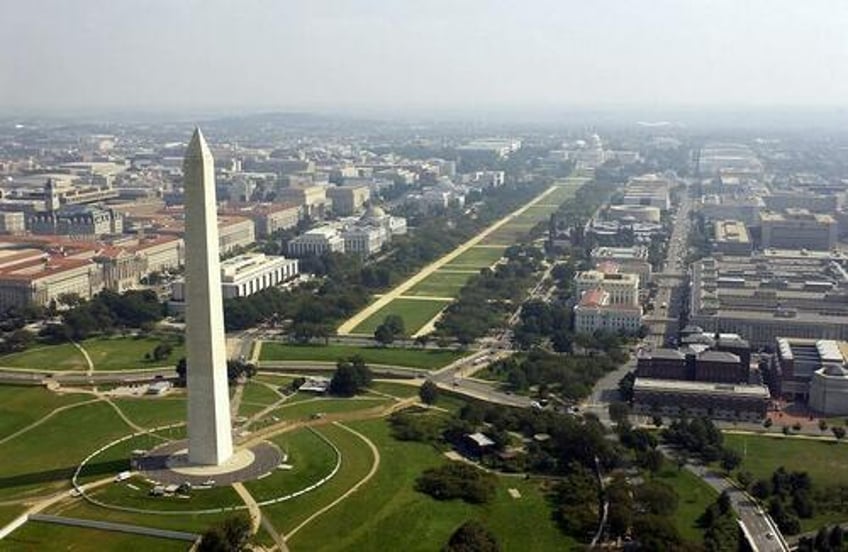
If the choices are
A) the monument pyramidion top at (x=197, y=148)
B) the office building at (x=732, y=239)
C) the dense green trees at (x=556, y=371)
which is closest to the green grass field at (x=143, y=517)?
the monument pyramidion top at (x=197, y=148)

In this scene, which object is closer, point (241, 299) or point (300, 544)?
point (300, 544)

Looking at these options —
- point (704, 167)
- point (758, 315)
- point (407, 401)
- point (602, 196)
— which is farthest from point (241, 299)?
point (704, 167)

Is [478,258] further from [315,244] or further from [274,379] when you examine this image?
[274,379]

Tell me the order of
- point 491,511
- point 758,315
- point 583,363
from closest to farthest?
point 491,511 < point 583,363 < point 758,315

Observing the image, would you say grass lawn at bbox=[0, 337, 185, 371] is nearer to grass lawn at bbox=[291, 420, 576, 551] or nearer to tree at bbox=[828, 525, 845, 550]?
grass lawn at bbox=[291, 420, 576, 551]

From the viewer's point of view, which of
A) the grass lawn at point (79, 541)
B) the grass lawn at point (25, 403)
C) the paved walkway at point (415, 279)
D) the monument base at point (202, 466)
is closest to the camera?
the grass lawn at point (79, 541)

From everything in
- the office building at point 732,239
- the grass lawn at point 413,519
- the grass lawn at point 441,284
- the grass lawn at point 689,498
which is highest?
the office building at point 732,239

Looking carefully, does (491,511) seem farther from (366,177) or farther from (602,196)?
(366,177)

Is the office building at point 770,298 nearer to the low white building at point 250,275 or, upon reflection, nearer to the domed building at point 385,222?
the low white building at point 250,275

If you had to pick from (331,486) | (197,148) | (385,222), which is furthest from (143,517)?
(385,222)
